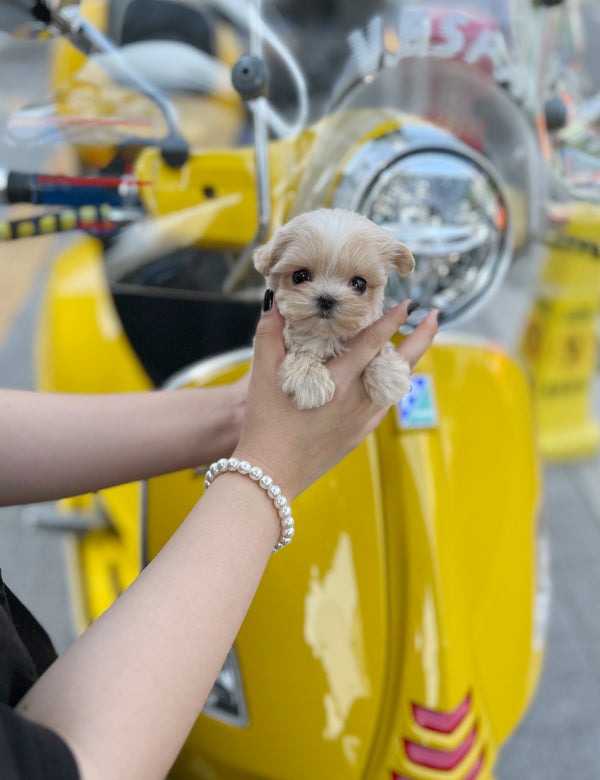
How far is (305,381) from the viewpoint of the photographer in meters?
0.63

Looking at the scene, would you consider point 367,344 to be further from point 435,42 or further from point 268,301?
point 435,42

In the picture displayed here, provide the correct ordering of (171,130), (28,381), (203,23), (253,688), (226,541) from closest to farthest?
(226,541)
(253,688)
(171,130)
(203,23)
(28,381)

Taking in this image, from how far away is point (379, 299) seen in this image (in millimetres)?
655

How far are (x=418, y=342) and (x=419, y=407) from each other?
0.26 m

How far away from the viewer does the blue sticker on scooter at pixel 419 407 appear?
3.13ft

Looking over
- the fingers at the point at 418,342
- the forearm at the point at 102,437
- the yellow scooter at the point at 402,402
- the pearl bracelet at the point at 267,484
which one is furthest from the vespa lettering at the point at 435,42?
the pearl bracelet at the point at 267,484

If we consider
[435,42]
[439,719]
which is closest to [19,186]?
[435,42]

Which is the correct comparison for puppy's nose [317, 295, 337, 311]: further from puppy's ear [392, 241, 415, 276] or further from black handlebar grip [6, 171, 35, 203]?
black handlebar grip [6, 171, 35, 203]

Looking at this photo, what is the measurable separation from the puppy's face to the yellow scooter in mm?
258

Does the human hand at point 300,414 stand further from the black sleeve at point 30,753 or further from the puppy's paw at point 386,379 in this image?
the black sleeve at point 30,753

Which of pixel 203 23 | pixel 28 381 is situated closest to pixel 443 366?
pixel 203 23

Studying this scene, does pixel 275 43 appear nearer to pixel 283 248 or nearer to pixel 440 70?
pixel 440 70

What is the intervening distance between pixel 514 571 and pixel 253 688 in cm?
47

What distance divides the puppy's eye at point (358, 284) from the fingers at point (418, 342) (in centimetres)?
11
